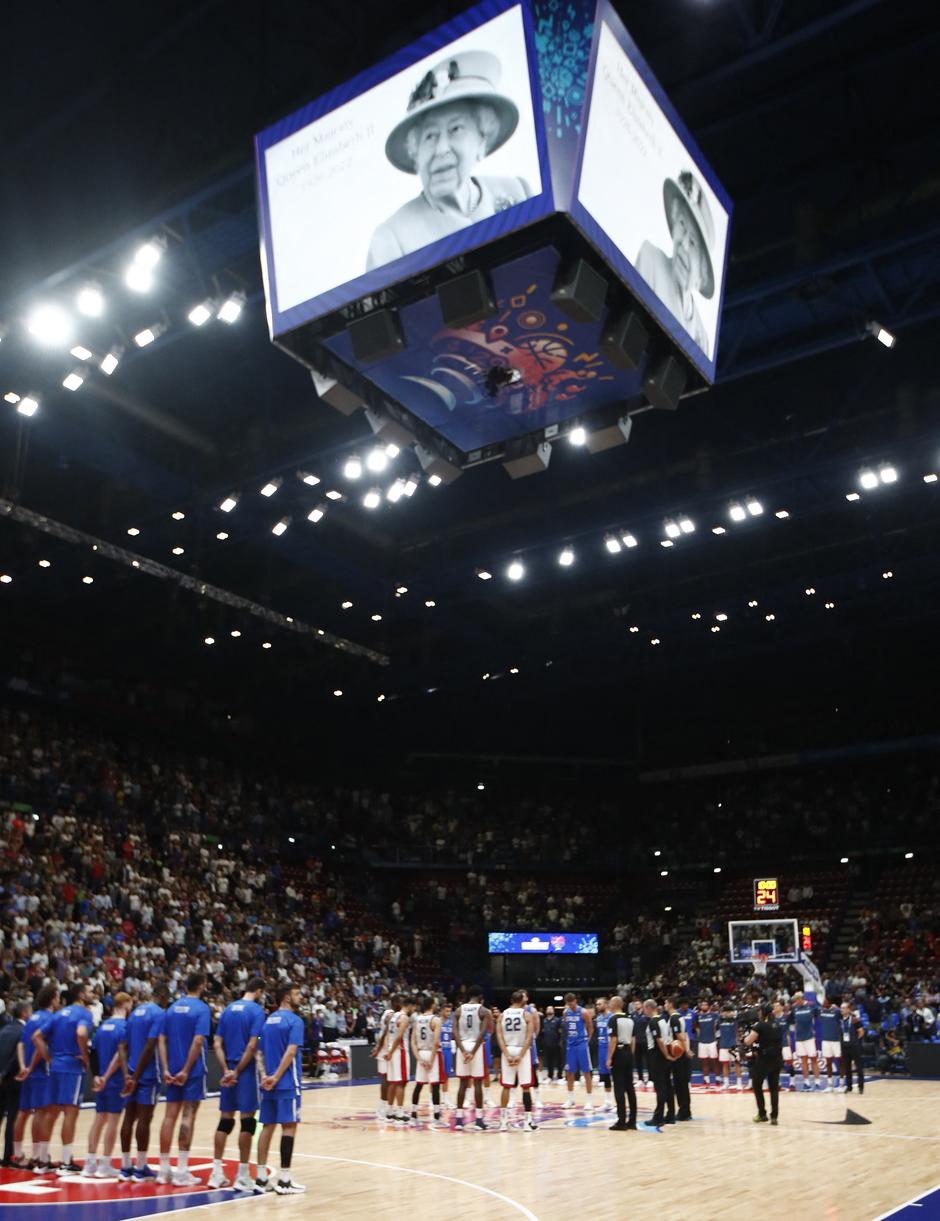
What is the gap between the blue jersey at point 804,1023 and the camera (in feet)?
67.2

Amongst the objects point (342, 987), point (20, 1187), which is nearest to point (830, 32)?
point (20, 1187)

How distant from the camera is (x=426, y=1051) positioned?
1573cm

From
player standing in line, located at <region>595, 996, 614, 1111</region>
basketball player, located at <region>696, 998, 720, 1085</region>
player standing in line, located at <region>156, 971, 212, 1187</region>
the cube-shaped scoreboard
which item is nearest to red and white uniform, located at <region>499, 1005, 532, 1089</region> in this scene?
player standing in line, located at <region>595, 996, 614, 1111</region>

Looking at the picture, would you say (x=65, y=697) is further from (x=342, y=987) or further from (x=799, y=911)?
(x=799, y=911)

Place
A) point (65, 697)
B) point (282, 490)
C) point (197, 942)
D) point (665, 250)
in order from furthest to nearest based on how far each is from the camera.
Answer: point (65, 697), point (197, 942), point (282, 490), point (665, 250)

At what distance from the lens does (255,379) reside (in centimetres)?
1808

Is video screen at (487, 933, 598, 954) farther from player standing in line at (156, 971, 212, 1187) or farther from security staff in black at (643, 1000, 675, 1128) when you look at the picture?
player standing in line at (156, 971, 212, 1187)

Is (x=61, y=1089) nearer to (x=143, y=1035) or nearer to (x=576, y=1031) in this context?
(x=143, y=1035)

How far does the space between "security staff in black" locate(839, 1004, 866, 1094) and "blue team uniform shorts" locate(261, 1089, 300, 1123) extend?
43.6 feet

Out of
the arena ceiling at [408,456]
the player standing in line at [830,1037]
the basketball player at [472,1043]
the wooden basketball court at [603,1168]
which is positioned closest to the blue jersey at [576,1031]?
the wooden basketball court at [603,1168]

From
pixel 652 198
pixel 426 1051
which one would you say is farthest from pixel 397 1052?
pixel 652 198

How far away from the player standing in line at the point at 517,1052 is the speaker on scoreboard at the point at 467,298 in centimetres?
942

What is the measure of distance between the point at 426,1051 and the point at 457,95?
1236 cm

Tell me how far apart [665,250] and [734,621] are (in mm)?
20730
